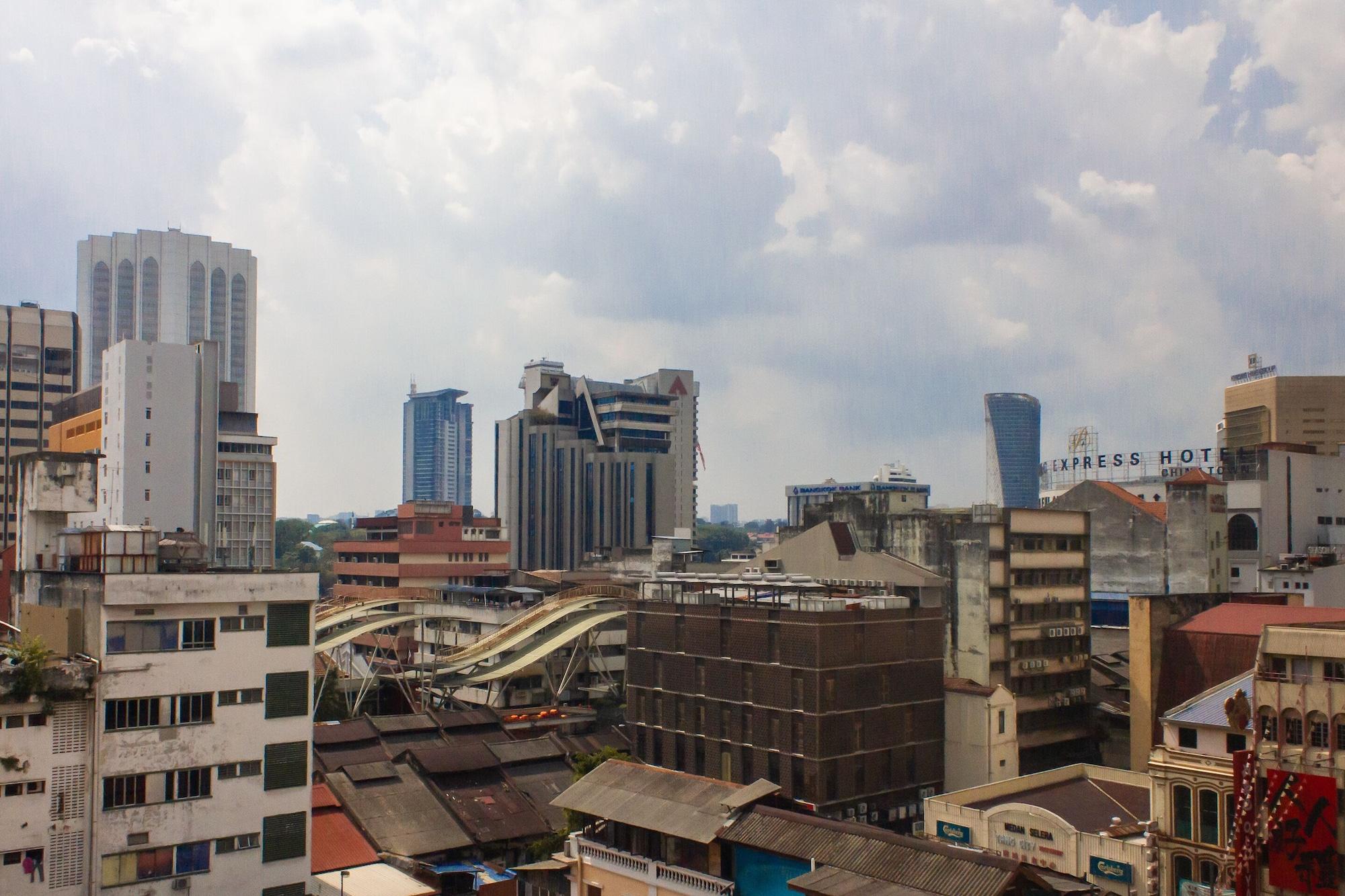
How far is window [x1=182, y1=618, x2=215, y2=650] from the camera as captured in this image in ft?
128

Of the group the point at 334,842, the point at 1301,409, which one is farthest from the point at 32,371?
the point at 1301,409

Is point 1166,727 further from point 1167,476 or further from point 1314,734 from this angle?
point 1167,476

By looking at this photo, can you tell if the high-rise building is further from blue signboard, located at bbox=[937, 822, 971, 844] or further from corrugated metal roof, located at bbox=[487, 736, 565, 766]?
blue signboard, located at bbox=[937, 822, 971, 844]

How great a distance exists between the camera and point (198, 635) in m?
A: 39.2

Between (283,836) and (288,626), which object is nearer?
(283,836)

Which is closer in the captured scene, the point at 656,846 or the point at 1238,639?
the point at 656,846

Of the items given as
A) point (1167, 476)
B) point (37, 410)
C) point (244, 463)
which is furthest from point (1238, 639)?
point (37, 410)

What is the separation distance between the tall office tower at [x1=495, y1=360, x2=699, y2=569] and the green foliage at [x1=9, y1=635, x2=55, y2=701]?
473 feet

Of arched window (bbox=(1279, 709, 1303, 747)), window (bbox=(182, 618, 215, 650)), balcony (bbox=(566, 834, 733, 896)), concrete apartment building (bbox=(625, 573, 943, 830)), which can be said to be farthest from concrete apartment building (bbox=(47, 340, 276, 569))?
arched window (bbox=(1279, 709, 1303, 747))

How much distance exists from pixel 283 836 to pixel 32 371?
4712 inches

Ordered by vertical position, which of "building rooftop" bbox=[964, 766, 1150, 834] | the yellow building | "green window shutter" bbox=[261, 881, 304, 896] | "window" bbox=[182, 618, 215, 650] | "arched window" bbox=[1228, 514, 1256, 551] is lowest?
"green window shutter" bbox=[261, 881, 304, 896]

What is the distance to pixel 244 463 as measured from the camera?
124 metres

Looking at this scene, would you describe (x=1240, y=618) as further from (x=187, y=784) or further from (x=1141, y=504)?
(x=187, y=784)

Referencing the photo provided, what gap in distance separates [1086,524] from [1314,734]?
43818 millimetres
